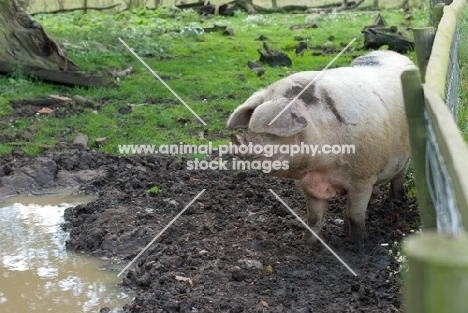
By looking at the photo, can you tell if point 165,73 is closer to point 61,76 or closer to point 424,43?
point 61,76

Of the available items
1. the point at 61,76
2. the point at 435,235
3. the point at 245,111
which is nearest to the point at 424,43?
the point at 245,111

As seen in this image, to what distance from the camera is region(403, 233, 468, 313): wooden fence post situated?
1.67 m

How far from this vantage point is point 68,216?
7.42m

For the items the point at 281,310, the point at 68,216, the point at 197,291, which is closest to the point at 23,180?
the point at 68,216

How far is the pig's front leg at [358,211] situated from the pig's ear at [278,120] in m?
0.97

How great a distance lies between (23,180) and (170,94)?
14.7 feet

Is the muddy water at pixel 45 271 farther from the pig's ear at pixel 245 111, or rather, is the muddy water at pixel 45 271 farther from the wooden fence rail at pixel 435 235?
the wooden fence rail at pixel 435 235

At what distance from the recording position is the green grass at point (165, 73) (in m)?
10.4

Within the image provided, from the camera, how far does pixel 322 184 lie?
5797 mm

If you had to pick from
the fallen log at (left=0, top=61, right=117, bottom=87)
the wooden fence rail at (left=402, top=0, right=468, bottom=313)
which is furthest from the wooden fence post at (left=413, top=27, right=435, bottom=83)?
the fallen log at (left=0, top=61, right=117, bottom=87)

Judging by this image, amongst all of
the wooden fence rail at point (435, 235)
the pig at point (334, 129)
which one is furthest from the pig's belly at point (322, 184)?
the wooden fence rail at point (435, 235)

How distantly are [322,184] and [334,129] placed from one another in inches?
19.4

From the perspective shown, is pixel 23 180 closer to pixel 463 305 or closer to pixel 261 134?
pixel 261 134

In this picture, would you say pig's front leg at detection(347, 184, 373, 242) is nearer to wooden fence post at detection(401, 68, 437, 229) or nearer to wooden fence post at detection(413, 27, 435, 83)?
wooden fence post at detection(413, 27, 435, 83)
